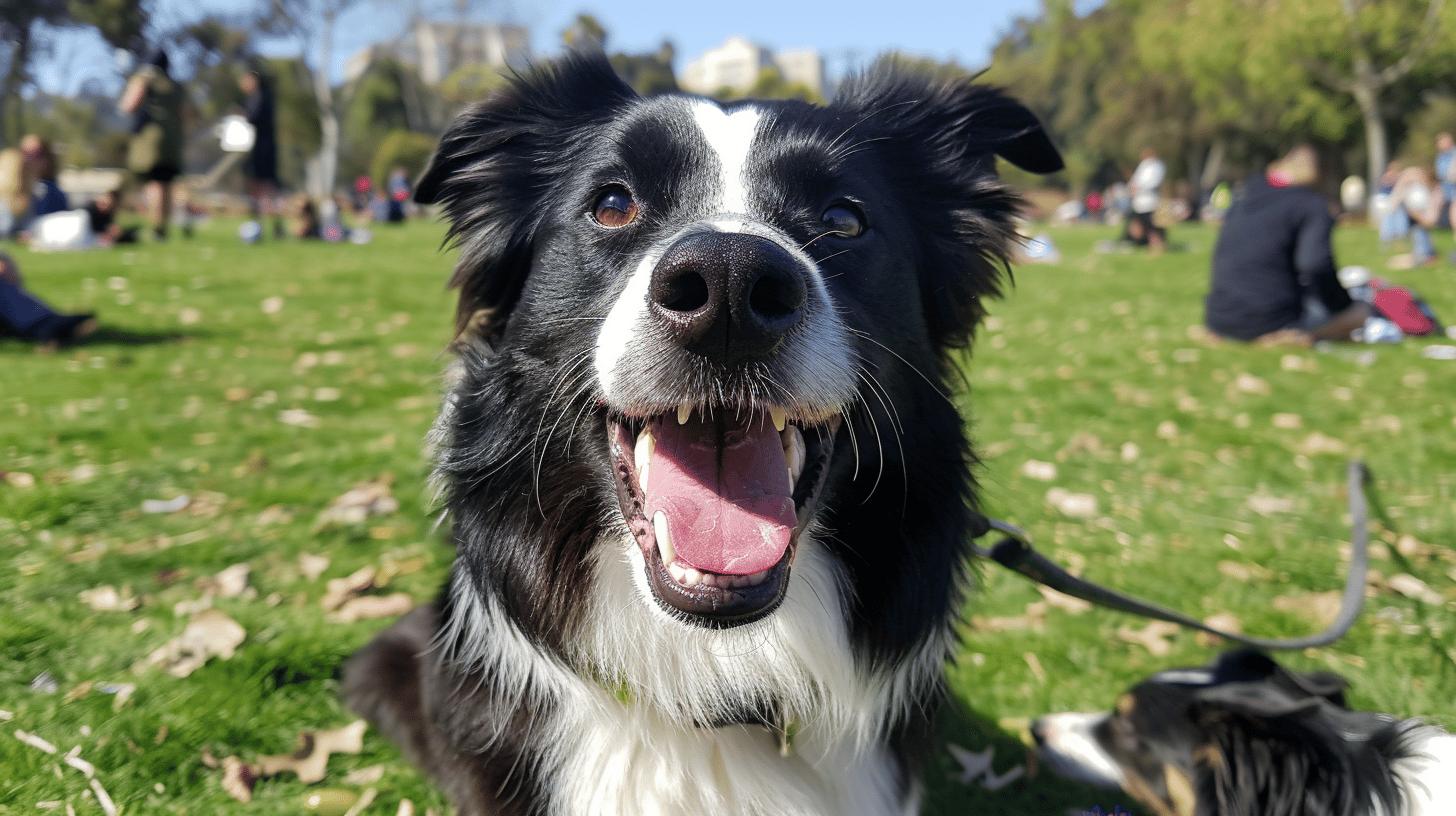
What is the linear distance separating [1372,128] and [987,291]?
136ft

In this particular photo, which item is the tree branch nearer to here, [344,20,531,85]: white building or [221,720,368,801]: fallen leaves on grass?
[344,20,531,85]: white building

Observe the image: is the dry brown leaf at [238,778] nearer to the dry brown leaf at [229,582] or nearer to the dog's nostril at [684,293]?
the dry brown leaf at [229,582]

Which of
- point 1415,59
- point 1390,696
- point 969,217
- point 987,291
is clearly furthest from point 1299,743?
point 1415,59

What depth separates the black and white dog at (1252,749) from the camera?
2.45 metres

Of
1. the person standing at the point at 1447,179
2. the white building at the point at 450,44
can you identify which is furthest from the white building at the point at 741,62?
the person standing at the point at 1447,179

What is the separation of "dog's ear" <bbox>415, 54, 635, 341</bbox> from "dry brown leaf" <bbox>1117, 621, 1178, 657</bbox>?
2.81m

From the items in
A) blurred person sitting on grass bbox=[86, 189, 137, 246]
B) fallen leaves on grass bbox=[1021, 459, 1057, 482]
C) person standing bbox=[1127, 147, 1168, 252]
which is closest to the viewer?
fallen leaves on grass bbox=[1021, 459, 1057, 482]

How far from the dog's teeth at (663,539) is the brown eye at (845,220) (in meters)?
0.83

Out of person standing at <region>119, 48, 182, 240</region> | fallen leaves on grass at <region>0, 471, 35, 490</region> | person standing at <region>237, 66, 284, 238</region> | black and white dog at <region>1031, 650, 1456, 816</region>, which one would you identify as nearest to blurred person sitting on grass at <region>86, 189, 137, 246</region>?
person standing at <region>119, 48, 182, 240</region>

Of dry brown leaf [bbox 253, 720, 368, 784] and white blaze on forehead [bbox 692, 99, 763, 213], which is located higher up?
white blaze on forehead [bbox 692, 99, 763, 213]

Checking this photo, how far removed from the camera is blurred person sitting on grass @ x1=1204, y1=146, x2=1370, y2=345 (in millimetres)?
8383

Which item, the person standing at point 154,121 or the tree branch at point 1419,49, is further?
the tree branch at point 1419,49

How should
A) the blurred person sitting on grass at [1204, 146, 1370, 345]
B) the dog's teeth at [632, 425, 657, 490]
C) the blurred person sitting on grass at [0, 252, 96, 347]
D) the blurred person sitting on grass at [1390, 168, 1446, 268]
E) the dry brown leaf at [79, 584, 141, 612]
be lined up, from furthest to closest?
the blurred person sitting on grass at [1390, 168, 1446, 268]
the blurred person sitting on grass at [1204, 146, 1370, 345]
the blurred person sitting on grass at [0, 252, 96, 347]
the dry brown leaf at [79, 584, 141, 612]
the dog's teeth at [632, 425, 657, 490]

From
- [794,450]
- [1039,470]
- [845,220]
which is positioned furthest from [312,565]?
[1039,470]
